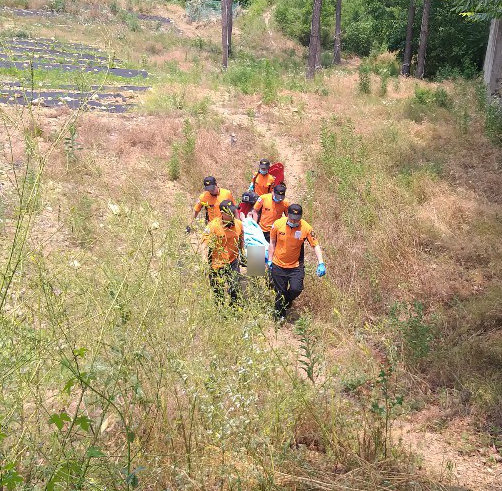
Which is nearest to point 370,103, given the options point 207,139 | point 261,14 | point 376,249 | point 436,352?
point 207,139

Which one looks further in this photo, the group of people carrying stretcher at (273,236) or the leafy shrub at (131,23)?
the leafy shrub at (131,23)

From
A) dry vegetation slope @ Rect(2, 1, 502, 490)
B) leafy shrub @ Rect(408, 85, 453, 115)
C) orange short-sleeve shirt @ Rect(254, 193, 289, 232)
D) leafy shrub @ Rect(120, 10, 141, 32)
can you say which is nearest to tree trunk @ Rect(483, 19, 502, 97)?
dry vegetation slope @ Rect(2, 1, 502, 490)

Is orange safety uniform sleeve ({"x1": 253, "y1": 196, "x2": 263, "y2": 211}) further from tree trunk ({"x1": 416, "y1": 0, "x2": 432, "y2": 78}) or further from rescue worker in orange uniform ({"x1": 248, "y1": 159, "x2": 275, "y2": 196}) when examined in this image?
tree trunk ({"x1": 416, "y1": 0, "x2": 432, "y2": 78})

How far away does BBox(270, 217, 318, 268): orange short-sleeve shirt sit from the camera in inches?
231

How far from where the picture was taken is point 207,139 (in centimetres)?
1112

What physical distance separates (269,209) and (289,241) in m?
1.07

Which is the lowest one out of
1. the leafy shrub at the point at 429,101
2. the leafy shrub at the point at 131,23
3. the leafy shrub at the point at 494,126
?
the leafy shrub at the point at 494,126

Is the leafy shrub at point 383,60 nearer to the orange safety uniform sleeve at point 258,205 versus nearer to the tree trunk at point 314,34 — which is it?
the tree trunk at point 314,34

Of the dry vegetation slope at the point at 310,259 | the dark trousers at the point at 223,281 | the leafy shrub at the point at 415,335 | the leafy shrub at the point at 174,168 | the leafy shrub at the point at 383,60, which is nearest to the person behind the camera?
the dry vegetation slope at the point at 310,259

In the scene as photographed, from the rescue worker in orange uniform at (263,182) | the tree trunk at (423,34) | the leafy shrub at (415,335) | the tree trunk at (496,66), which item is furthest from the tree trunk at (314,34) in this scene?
the leafy shrub at (415,335)

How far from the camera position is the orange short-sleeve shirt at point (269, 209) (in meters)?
6.88

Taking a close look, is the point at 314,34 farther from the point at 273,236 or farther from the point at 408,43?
the point at 273,236

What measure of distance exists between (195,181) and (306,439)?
22.3 feet

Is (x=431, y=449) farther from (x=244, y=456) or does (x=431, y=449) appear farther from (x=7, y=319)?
(x=7, y=319)
